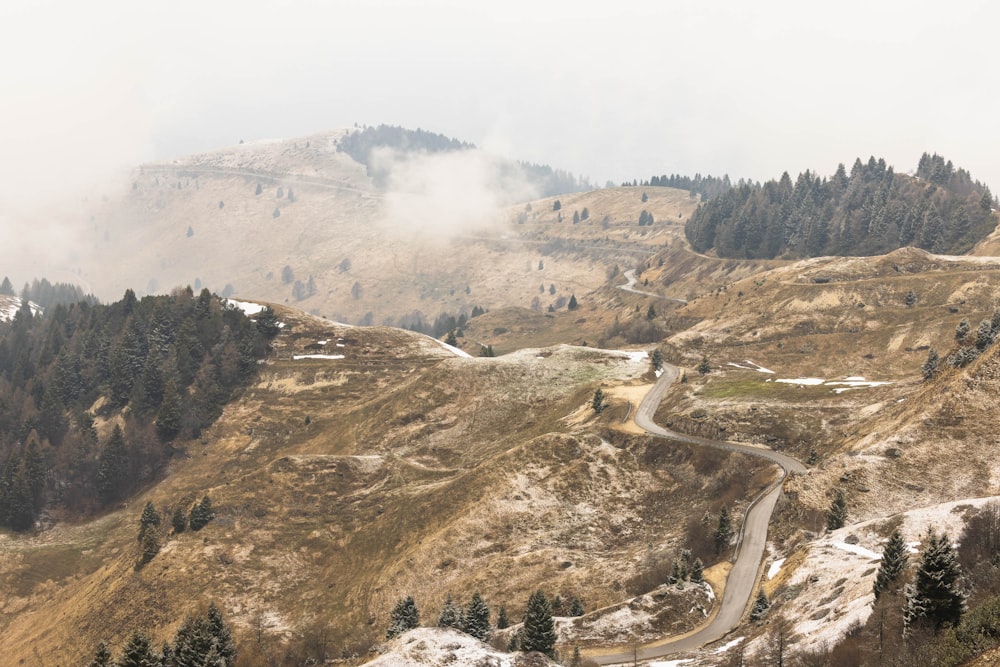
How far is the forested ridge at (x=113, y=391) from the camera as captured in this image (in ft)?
420

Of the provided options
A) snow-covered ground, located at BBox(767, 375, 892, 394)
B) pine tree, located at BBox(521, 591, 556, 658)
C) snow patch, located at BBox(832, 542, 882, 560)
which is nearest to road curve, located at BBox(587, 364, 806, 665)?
pine tree, located at BBox(521, 591, 556, 658)

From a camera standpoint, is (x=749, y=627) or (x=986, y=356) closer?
(x=749, y=627)

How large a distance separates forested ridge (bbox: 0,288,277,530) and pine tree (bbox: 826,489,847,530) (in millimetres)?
119459

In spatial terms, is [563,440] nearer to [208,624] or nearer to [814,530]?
[814,530]

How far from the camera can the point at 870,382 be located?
103 m

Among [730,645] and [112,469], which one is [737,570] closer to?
[730,645]

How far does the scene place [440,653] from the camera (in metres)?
44.0

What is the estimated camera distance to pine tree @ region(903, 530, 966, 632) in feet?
115

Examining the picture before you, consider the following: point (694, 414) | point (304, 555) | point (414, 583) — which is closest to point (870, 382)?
point (694, 414)

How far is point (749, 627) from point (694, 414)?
50.0 meters

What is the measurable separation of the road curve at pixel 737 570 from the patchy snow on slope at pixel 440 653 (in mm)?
10405

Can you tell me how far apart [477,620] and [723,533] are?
2590cm

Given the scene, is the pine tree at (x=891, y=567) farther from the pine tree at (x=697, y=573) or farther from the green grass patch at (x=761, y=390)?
the green grass patch at (x=761, y=390)

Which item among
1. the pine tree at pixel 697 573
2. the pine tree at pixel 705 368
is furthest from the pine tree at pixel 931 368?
the pine tree at pixel 697 573
